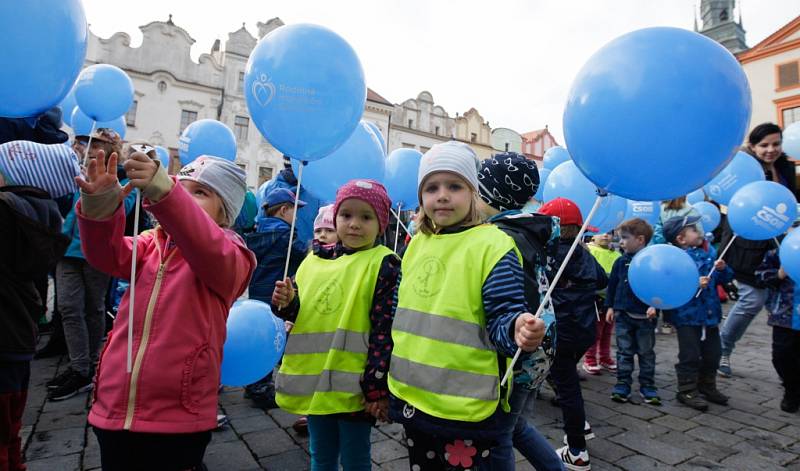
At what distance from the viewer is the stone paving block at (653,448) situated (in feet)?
9.00

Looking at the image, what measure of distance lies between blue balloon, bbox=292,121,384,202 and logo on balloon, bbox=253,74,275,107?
924 mm

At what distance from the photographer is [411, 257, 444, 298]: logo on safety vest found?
1637mm

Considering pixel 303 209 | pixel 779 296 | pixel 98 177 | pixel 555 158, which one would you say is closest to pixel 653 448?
pixel 779 296

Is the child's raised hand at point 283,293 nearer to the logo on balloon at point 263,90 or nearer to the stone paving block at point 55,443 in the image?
the logo on balloon at point 263,90

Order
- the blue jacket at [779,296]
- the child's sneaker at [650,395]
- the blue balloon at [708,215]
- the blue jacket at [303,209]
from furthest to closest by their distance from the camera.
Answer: the blue balloon at [708,215] < the blue jacket at [303,209] < the child's sneaker at [650,395] < the blue jacket at [779,296]

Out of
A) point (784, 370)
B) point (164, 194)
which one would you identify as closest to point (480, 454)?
point (164, 194)

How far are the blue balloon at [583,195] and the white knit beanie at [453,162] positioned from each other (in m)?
2.09

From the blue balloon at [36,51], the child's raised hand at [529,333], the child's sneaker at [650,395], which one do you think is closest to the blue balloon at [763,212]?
the child's sneaker at [650,395]

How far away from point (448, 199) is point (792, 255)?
326 centimetres

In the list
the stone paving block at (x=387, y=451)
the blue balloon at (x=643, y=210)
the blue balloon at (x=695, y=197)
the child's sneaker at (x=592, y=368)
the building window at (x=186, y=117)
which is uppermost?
the building window at (x=186, y=117)

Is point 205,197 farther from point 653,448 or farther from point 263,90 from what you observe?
point 653,448

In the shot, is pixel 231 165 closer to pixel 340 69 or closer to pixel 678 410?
pixel 340 69

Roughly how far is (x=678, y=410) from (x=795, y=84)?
88.2 ft

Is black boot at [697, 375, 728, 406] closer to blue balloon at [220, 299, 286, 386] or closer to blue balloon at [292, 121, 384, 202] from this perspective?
blue balloon at [292, 121, 384, 202]
